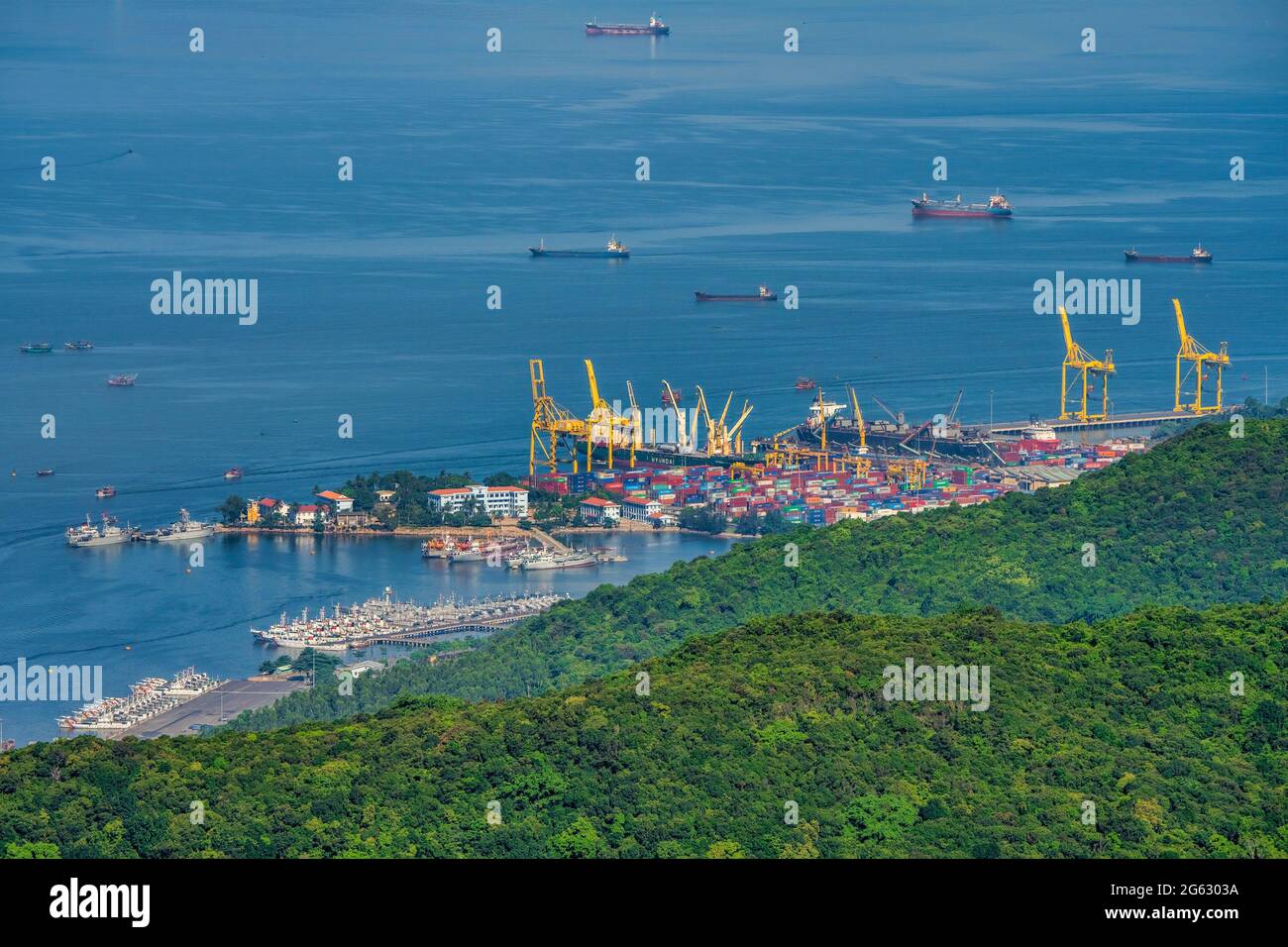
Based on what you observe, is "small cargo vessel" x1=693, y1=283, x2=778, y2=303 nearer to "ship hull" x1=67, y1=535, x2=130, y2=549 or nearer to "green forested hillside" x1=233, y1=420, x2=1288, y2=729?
"ship hull" x1=67, y1=535, x2=130, y2=549

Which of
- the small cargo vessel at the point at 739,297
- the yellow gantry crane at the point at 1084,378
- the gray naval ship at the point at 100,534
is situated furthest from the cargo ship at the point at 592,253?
the gray naval ship at the point at 100,534

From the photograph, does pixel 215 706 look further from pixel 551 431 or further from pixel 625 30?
pixel 625 30

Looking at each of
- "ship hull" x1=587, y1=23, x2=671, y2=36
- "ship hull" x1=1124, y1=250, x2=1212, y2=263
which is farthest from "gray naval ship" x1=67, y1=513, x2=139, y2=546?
"ship hull" x1=587, y1=23, x2=671, y2=36

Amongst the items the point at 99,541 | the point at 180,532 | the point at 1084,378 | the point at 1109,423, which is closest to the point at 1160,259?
the point at 1084,378

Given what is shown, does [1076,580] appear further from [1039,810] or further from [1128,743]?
[1039,810]

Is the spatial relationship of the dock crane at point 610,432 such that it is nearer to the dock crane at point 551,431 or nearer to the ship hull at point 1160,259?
the dock crane at point 551,431
